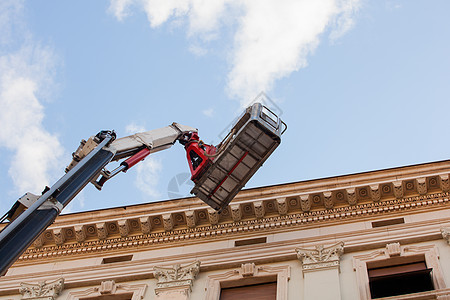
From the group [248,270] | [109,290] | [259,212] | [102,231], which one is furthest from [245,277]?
[102,231]

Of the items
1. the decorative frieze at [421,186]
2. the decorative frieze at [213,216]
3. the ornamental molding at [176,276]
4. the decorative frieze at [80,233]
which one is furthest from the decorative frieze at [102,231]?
the decorative frieze at [421,186]

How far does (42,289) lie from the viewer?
2380 centimetres

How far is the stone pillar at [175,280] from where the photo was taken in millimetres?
22078

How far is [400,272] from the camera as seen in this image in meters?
21.3

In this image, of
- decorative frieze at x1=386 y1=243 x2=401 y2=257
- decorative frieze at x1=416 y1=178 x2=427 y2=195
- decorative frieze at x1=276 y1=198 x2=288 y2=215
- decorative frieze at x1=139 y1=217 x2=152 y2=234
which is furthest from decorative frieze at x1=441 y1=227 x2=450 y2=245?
decorative frieze at x1=139 y1=217 x2=152 y2=234

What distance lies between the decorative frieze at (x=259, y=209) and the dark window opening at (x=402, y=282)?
486 cm

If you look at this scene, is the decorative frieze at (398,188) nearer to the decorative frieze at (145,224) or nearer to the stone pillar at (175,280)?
the stone pillar at (175,280)

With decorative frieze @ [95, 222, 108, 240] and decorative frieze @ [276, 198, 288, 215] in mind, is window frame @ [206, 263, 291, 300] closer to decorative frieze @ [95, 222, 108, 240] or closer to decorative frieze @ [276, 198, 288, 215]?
decorative frieze @ [276, 198, 288, 215]

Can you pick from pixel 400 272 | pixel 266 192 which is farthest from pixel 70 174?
pixel 400 272

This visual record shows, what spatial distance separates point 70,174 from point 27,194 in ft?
4.52

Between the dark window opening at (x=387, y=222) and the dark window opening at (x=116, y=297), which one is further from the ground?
the dark window opening at (x=387, y=222)

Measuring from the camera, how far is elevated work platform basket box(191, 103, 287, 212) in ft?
71.8

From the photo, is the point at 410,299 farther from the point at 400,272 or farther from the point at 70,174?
the point at 70,174

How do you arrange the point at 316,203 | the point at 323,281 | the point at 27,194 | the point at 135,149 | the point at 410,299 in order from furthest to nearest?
the point at 316,203 → the point at 135,149 → the point at 323,281 → the point at 410,299 → the point at 27,194
